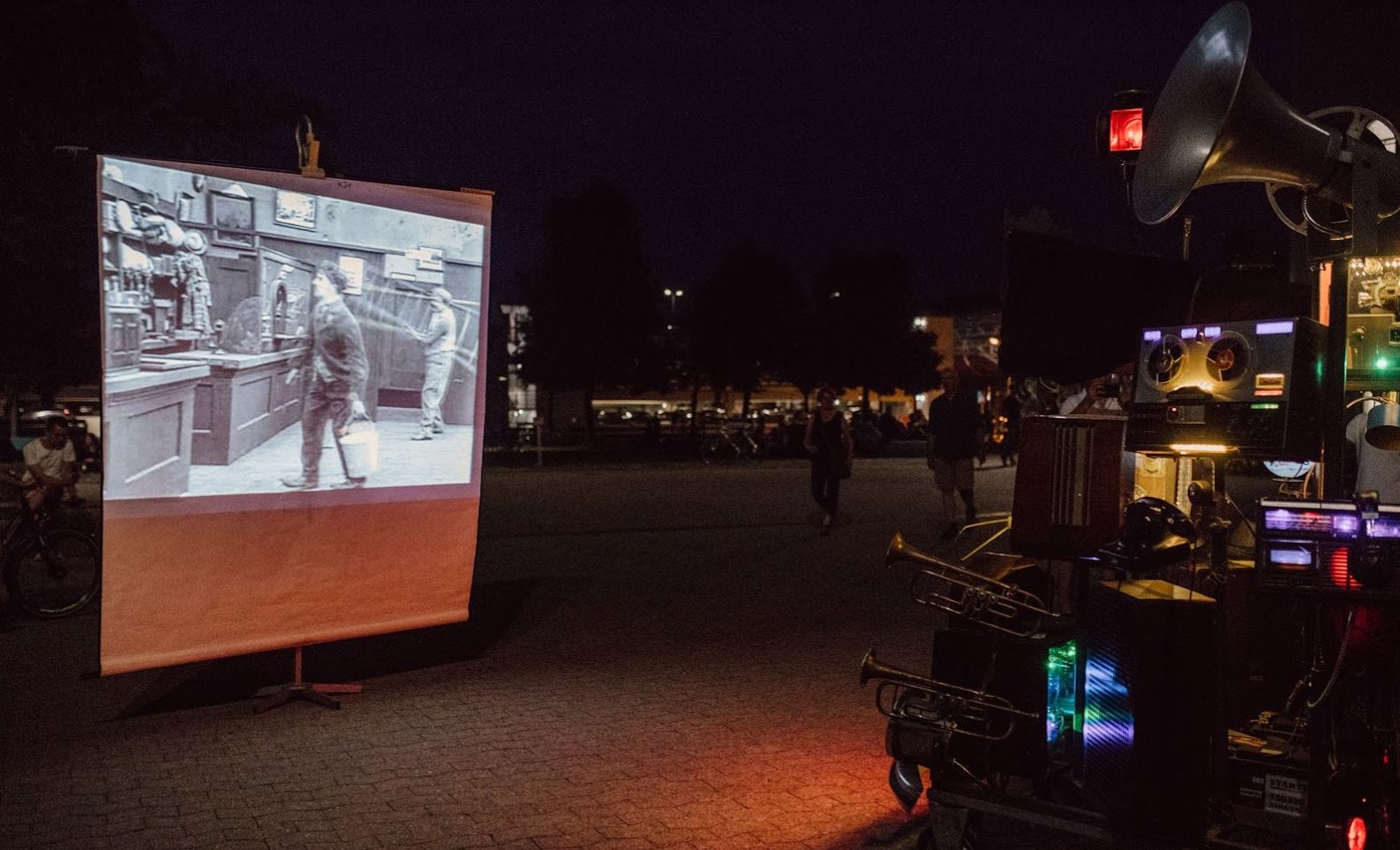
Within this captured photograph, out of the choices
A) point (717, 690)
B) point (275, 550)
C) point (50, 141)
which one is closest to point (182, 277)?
point (275, 550)

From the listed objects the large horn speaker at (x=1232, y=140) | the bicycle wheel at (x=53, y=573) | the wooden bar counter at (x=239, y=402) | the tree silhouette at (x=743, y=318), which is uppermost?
the tree silhouette at (x=743, y=318)

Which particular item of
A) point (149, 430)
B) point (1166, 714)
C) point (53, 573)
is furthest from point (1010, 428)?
point (1166, 714)

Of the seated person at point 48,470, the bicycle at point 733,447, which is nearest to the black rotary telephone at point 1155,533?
the seated person at point 48,470

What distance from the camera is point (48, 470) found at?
31.8 feet

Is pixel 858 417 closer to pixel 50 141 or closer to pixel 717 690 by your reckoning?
pixel 50 141

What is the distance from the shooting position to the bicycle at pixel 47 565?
888 cm

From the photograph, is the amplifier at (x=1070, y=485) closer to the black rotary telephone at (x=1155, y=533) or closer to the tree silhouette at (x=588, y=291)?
the black rotary telephone at (x=1155, y=533)

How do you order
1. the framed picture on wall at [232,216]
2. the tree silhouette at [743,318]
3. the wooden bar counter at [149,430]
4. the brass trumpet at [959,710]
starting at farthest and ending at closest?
the tree silhouette at [743,318] → the framed picture on wall at [232,216] → the wooden bar counter at [149,430] → the brass trumpet at [959,710]

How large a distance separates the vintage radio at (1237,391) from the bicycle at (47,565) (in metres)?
8.00

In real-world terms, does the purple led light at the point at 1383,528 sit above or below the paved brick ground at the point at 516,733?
above

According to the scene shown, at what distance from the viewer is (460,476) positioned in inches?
282

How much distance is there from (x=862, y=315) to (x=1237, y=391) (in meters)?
57.1

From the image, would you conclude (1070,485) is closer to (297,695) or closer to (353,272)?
(353,272)

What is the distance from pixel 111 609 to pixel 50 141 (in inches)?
433
